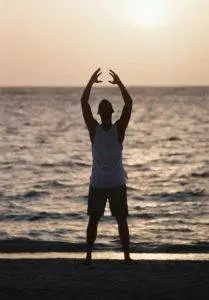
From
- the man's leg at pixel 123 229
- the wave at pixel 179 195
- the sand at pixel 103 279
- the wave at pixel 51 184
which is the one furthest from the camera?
the wave at pixel 51 184

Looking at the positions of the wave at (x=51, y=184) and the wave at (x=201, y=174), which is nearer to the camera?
the wave at (x=51, y=184)

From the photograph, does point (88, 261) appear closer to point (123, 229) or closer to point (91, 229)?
point (91, 229)

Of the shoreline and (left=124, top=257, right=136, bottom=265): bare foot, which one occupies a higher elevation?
(left=124, top=257, right=136, bottom=265): bare foot

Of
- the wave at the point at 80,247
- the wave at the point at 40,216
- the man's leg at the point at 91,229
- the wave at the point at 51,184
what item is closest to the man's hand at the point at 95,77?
the man's leg at the point at 91,229

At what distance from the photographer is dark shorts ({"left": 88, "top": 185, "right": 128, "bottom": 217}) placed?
29.9 feet

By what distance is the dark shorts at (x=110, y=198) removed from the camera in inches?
358

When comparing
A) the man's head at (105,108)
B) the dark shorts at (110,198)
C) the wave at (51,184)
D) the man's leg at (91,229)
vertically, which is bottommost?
the wave at (51,184)

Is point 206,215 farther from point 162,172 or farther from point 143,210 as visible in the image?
point 162,172

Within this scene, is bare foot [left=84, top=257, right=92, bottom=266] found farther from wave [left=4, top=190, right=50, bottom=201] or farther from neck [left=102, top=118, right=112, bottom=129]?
wave [left=4, top=190, right=50, bottom=201]

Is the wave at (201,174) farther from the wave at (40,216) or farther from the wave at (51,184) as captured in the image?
the wave at (40,216)

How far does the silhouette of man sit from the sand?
63 cm

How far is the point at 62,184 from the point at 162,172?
21.7 feet

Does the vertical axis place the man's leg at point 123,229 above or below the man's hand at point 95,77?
below

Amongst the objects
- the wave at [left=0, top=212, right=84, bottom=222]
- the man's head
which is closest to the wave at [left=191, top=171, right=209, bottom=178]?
the wave at [left=0, top=212, right=84, bottom=222]
